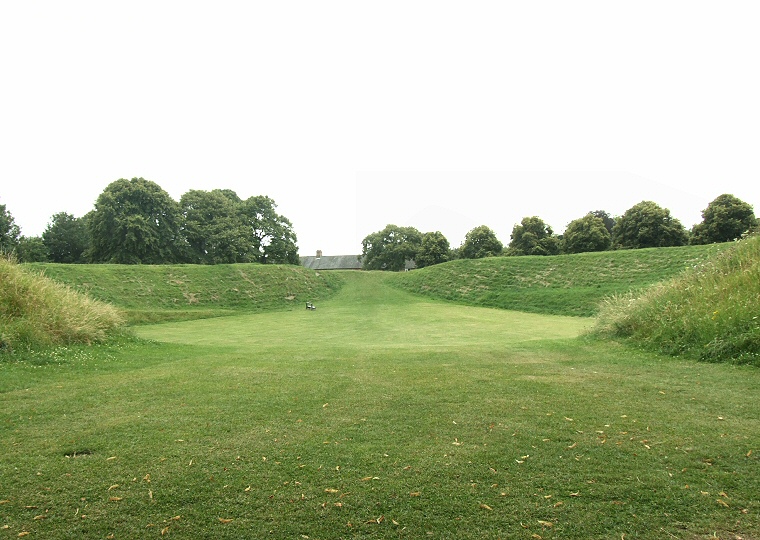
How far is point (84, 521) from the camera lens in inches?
143

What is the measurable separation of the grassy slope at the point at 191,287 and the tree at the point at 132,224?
12.3 m

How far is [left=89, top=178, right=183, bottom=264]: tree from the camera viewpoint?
52.1 m

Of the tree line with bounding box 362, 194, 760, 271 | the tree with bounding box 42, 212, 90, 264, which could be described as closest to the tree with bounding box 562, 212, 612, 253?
the tree line with bounding box 362, 194, 760, 271

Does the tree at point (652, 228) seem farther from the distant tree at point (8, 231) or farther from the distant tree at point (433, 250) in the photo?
the distant tree at point (8, 231)

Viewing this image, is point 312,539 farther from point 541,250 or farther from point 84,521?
point 541,250

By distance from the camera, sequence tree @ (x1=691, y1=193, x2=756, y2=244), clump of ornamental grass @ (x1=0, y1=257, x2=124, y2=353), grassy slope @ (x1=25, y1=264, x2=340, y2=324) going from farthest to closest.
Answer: tree @ (x1=691, y1=193, x2=756, y2=244) → grassy slope @ (x1=25, y1=264, x2=340, y2=324) → clump of ornamental grass @ (x1=0, y1=257, x2=124, y2=353)

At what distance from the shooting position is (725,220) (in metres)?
50.2

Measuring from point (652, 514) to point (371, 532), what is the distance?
237 cm

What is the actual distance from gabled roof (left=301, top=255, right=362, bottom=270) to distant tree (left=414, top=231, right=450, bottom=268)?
1306 inches

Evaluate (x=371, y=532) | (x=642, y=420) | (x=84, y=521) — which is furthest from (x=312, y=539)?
(x=642, y=420)

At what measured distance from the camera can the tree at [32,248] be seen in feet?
200

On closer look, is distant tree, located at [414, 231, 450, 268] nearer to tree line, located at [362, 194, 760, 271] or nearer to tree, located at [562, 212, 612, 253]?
tree line, located at [362, 194, 760, 271]

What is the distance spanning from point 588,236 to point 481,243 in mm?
18067

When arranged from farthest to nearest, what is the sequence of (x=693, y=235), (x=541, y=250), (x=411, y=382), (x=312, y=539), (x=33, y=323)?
Answer: 1. (x=541, y=250)
2. (x=693, y=235)
3. (x=33, y=323)
4. (x=411, y=382)
5. (x=312, y=539)
